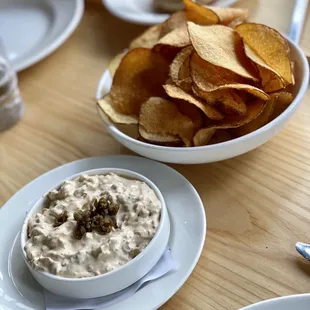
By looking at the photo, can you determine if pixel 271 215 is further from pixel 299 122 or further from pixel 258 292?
pixel 299 122

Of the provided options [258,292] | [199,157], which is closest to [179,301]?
[258,292]

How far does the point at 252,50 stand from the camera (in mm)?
884

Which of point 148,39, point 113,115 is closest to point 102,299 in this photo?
point 113,115

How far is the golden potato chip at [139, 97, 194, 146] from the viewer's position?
0.87 m

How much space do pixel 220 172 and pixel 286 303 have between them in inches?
12.7

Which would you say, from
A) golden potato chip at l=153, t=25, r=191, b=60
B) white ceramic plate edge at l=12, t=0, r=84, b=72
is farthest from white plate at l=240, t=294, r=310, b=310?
white ceramic plate edge at l=12, t=0, r=84, b=72

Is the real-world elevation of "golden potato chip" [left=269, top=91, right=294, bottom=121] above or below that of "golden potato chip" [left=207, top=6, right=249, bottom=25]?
below

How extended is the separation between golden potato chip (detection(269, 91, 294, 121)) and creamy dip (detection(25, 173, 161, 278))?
0.88 ft

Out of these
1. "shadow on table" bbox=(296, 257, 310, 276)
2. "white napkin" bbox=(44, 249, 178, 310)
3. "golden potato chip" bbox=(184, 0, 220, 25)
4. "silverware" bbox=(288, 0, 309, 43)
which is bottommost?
"white napkin" bbox=(44, 249, 178, 310)

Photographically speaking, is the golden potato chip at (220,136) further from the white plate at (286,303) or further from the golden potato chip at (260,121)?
the white plate at (286,303)

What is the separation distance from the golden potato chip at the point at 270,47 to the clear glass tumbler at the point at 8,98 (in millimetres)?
528

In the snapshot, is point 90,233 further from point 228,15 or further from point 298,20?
point 298,20

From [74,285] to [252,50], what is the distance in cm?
50

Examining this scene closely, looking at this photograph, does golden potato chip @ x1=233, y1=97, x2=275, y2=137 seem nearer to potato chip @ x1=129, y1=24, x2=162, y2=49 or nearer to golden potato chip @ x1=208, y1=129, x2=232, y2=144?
golden potato chip @ x1=208, y1=129, x2=232, y2=144
